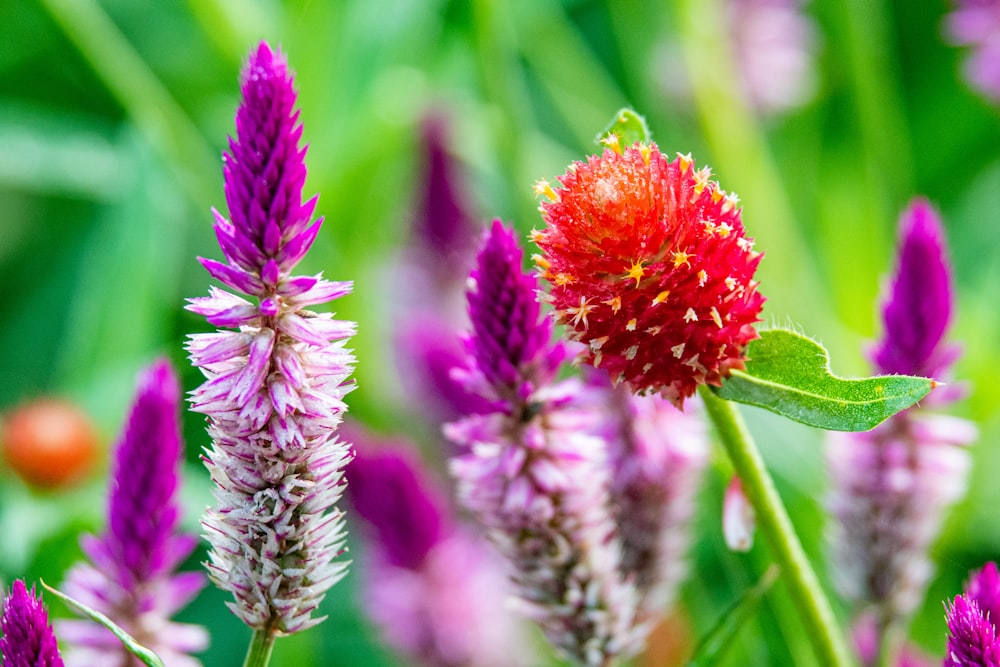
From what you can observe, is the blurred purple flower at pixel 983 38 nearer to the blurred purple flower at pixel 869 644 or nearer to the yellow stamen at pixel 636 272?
the blurred purple flower at pixel 869 644

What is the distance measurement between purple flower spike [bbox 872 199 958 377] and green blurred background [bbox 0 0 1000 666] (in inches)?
30.6

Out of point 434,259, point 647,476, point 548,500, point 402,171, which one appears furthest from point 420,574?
point 402,171

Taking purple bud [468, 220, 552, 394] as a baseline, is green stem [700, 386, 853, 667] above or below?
below

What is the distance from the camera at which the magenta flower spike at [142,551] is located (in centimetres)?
118

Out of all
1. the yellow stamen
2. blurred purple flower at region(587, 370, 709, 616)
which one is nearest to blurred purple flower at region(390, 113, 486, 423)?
blurred purple flower at region(587, 370, 709, 616)

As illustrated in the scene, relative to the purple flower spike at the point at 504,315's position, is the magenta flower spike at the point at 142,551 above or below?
below

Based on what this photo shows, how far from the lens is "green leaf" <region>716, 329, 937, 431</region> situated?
92 cm

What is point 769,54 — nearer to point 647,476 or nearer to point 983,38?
point 983,38

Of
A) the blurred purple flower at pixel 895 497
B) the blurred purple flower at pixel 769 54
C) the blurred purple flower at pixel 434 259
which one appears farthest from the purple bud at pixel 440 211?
the blurred purple flower at pixel 895 497

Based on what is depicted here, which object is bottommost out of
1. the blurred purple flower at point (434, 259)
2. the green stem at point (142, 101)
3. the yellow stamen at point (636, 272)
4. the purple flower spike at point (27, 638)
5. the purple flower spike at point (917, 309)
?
the purple flower spike at point (27, 638)

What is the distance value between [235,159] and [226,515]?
298 mm

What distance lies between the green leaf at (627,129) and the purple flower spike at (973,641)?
52cm

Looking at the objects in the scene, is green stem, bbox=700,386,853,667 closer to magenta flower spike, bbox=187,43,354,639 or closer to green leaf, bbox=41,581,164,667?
magenta flower spike, bbox=187,43,354,639

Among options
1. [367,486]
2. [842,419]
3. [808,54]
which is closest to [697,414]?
[367,486]
